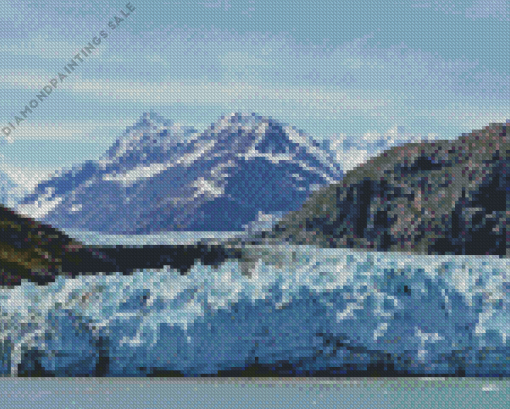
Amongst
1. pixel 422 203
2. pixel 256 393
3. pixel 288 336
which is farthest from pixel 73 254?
pixel 422 203

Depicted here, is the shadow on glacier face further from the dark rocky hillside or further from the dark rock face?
the dark rock face

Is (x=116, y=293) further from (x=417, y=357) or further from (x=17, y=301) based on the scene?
(x=417, y=357)

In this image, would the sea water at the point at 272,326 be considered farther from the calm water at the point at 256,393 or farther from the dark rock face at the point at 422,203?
the dark rock face at the point at 422,203

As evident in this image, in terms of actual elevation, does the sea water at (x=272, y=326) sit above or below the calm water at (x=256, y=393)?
above

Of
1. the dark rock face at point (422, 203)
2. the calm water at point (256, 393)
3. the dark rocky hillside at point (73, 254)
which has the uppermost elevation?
the dark rock face at point (422, 203)

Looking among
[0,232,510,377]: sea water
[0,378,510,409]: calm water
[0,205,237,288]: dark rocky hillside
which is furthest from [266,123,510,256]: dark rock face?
[0,378,510,409]: calm water

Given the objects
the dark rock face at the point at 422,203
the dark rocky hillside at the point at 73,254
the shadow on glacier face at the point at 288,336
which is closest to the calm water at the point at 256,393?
the shadow on glacier face at the point at 288,336

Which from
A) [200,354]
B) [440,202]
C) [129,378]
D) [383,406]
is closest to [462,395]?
[383,406]
